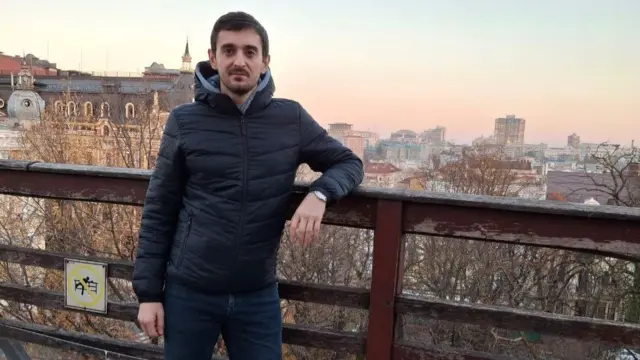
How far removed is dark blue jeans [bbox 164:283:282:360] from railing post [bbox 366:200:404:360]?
1.40 feet

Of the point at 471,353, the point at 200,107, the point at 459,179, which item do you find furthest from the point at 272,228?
the point at 459,179

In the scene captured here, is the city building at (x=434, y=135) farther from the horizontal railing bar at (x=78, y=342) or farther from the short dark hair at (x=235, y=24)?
the short dark hair at (x=235, y=24)

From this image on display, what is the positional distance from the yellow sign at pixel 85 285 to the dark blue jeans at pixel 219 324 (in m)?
0.84

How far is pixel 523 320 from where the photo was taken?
6.71 feet

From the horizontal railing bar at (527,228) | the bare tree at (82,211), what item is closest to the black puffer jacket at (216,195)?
the horizontal railing bar at (527,228)

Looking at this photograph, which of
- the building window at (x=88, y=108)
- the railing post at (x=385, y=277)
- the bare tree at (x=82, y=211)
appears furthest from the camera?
the building window at (x=88, y=108)

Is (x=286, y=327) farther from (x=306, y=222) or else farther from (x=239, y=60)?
(x=239, y=60)

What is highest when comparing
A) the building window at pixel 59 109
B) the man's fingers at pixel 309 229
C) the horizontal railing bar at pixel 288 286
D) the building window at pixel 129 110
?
the building window at pixel 129 110

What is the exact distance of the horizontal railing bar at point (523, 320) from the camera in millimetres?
1960

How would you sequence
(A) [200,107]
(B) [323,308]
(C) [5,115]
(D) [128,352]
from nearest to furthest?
1. (A) [200,107]
2. (D) [128,352]
3. (B) [323,308]
4. (C) [5,115]

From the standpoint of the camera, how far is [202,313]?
186 cm

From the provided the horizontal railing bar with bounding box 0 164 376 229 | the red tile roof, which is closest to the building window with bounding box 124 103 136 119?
the red tile roof

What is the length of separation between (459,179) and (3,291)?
19533mm

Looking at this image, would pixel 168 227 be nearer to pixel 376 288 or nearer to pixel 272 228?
pixel 272 228
